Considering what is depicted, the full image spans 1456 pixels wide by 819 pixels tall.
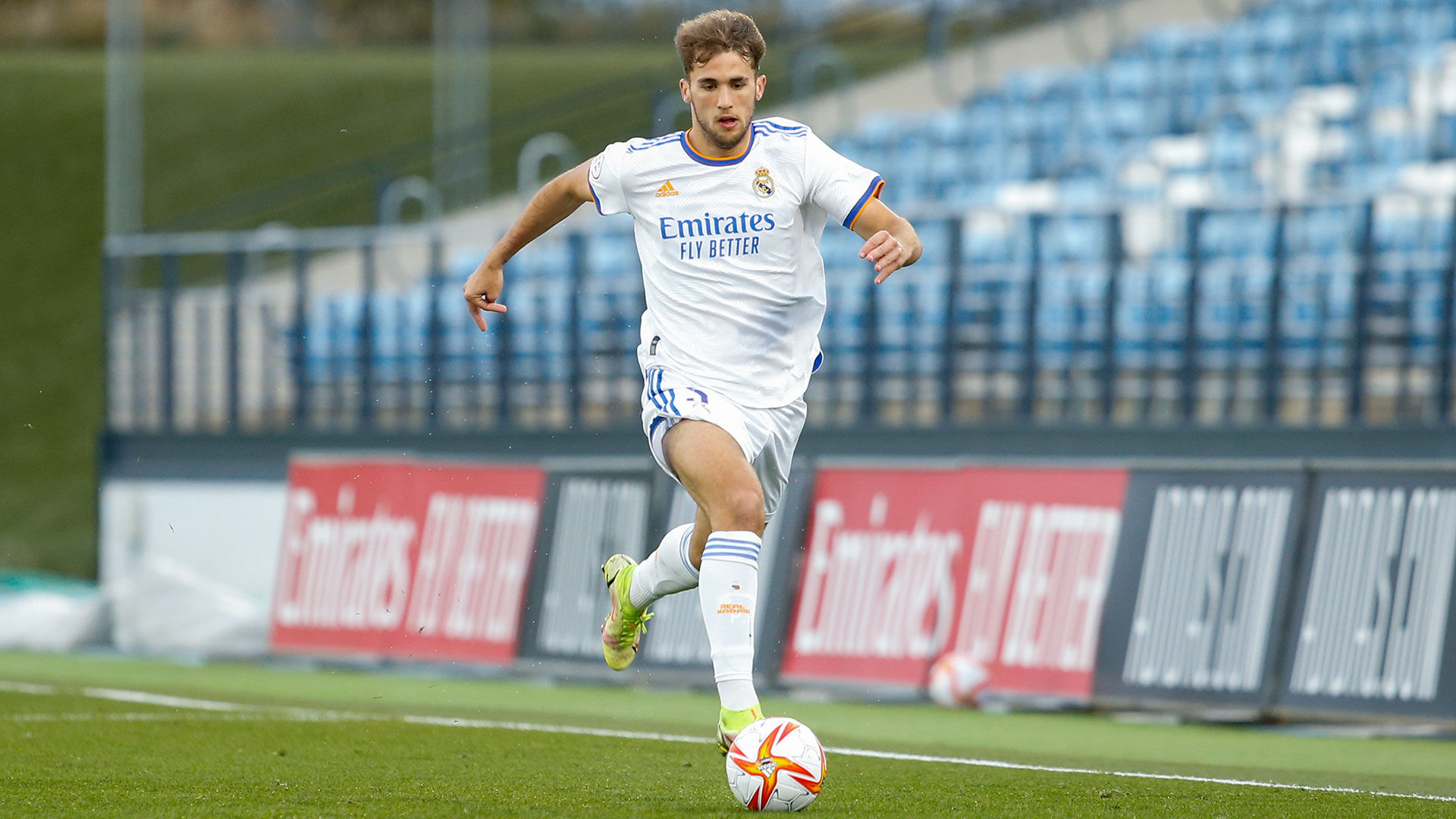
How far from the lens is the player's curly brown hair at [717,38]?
636 centimetres

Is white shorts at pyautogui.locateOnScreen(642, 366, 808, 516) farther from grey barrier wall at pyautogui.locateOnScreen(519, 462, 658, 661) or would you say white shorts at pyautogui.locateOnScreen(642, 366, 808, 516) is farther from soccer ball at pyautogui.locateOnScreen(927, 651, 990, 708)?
grey barrier wall at pyautogui.locateOnScreen(519, 462, 658, 661)

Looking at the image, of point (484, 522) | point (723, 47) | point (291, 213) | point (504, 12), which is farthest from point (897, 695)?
point (504, 12)

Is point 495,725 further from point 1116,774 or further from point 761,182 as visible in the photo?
point 761,182

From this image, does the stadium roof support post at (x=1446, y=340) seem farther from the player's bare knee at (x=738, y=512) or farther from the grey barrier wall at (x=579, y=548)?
the player's bare knee at (x=738, y=512)

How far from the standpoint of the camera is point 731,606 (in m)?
6.25

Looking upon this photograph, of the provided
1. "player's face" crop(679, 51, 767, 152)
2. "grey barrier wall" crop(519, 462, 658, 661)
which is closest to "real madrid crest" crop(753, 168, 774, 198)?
"player's face" crop(679, 51, 767, 152)

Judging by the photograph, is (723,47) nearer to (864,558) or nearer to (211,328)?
(864,558)

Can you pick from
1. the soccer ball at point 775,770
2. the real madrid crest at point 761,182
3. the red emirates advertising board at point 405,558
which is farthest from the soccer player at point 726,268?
the red emirates advertising board at point 405,558

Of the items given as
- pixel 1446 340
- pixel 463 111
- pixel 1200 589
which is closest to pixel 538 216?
pixel 1200 589

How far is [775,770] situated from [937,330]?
8.12 m

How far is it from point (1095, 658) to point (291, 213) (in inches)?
905

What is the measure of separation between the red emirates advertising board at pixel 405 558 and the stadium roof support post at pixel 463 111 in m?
6.23

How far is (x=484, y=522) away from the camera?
1341 centimetres

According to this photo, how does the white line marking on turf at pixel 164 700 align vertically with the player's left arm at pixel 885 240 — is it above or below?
below
